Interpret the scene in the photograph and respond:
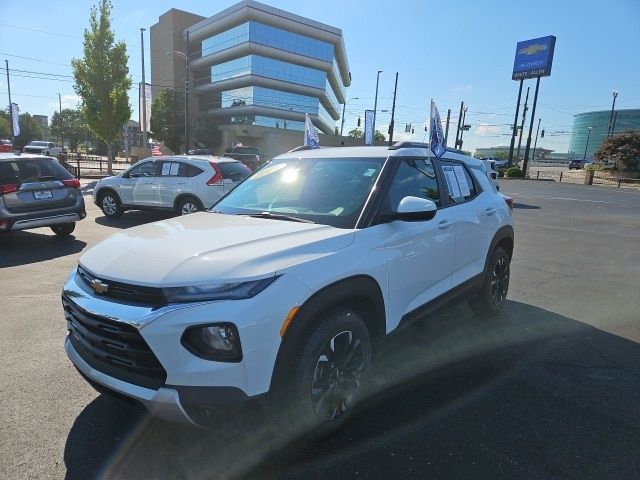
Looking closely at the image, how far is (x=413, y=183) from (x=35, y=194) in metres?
7.04

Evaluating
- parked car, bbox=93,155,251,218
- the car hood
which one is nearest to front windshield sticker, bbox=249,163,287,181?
the car hood

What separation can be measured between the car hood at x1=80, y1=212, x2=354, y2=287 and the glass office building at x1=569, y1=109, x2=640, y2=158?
4910 inches

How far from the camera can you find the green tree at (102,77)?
2488cm

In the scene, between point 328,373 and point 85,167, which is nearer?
point 328,373

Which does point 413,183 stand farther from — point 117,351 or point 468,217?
point 117,351

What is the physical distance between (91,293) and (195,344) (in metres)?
0.79

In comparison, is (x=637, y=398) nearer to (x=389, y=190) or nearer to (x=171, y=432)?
(x=389, y=190)

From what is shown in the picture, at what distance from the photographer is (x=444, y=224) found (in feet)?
12.3

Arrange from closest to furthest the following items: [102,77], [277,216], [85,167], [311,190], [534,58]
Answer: [277,216]
[311,190]
[102,77]
[85,167]
[534,58]

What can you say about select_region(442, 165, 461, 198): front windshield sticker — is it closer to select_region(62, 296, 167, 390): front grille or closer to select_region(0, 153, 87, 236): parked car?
select_region(62, 296, 167, 390): front grille

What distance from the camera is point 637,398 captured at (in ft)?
11.1

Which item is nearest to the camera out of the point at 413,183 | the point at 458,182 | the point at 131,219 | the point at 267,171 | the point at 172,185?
the point at 413,183

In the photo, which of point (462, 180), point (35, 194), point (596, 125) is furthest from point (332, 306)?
point (596, 125)

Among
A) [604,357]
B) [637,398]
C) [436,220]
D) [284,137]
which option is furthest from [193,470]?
[284,137]
